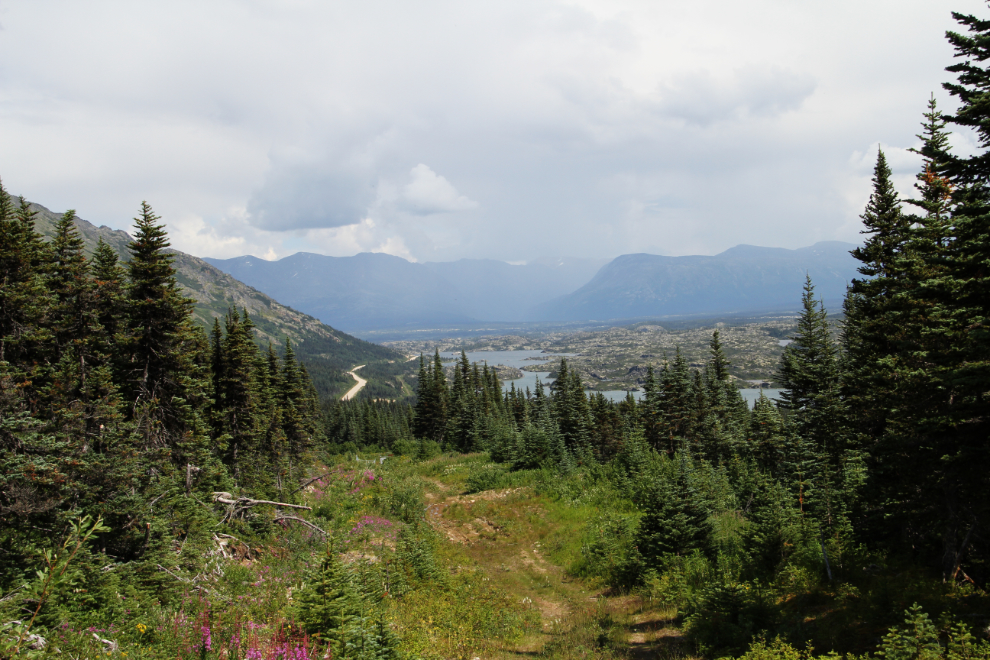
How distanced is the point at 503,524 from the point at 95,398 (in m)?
17.5

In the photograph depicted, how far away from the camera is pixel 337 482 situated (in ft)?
94.8

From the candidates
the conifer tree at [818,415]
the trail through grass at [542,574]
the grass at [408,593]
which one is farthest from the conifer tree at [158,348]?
the conifer tree at [818,415]

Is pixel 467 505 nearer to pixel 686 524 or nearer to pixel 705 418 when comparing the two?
pixel 686 524

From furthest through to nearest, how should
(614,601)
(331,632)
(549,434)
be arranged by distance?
(549,434) → (614,601) → (331,632)

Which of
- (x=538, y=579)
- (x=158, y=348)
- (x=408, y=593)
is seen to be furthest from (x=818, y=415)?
(x=158, y=348)

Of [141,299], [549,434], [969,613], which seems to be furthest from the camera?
[549,434]

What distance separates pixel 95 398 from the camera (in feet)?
48.3

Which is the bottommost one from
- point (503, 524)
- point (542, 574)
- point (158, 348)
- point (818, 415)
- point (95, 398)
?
point (503, 524)

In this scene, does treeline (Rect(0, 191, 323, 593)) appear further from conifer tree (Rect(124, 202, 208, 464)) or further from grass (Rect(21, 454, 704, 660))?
grass (Rect(21, 454, 704, 660))

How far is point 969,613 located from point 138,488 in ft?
68.6

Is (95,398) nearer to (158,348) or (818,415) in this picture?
(158,348)

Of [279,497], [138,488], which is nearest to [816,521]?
[138,488]

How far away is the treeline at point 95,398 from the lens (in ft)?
36.6

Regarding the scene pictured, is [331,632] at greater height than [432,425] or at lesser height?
greater
